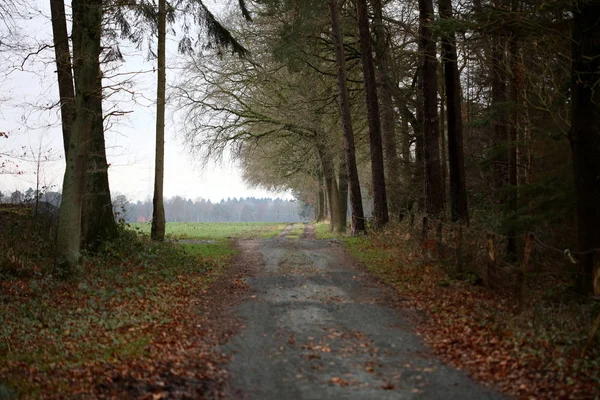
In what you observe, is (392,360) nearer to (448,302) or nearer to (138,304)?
(448,302)

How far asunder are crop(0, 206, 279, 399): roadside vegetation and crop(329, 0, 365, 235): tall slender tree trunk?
8.49 metres

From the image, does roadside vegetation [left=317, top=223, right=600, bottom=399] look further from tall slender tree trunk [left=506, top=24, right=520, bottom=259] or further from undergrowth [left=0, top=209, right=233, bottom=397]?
undergrowth [left=0, top=209, right=233, bottom=397]

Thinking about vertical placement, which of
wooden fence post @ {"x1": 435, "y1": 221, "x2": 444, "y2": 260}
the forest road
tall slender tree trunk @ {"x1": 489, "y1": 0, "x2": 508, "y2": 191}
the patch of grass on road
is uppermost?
tall slender tree trunk @ {"x1": 489, "y1": 0, "x2": 508, "y2": 191}

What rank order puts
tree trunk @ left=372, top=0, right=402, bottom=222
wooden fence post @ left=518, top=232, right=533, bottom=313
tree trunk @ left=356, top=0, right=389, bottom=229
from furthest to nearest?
1. tree trunk @ left=372, top=0, right=402, bottom=222
2. tree trunk @ left=356, top=0, right=389, bottom=229
3. wooden fence post @ left=518, top=232, right=533, bottom=313

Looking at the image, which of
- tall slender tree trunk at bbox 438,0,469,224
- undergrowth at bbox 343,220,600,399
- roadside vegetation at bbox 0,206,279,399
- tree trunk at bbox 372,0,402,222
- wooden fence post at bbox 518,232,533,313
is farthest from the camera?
tree trunk at bbox 372,0,402,222

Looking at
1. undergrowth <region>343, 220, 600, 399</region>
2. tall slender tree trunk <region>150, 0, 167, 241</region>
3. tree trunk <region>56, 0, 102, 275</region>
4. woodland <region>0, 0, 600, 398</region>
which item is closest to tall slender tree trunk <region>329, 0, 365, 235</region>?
woodland <region>0, 0, 600, 398</region>

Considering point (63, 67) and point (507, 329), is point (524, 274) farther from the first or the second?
point (63, 67)

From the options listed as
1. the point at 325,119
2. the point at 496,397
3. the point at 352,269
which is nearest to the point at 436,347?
the point at 496,397

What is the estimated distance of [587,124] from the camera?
32.0 ft

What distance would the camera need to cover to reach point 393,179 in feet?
84.8

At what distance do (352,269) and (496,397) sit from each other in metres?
9.12

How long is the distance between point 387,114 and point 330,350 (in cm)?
1835

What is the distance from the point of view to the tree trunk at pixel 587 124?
9672 millimetres

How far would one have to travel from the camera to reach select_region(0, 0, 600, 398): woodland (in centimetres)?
947
